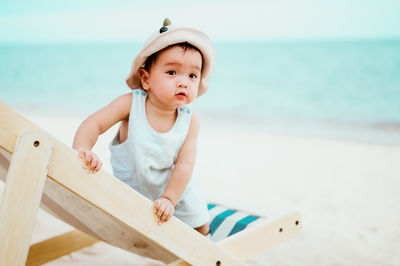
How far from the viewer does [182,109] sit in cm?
203

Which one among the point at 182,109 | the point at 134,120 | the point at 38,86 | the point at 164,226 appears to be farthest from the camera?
the point at 38,86

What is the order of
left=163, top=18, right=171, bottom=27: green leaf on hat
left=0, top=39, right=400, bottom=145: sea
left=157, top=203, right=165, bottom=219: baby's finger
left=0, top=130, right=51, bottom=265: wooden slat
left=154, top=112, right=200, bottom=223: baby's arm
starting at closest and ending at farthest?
left=0, top=130, right=51, bottom=265: wooden slat
left=157, top=203, right=165, bottom=219: baby's finger
left=154, top=112, right=200, bottom=223: baby's arm
left=163, top=18, right=171, bottom=27: green leaf on hat
left=0, top=39, right=400, bottom=145: sea

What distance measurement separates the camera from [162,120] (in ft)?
6.51

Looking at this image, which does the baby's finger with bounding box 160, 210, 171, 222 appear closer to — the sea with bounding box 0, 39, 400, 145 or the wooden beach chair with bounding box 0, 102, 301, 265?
the wooden beach chair with bounding box 0, 102, 301, 265

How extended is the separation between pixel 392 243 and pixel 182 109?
8.20 feet

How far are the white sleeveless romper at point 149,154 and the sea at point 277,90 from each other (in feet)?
24.5

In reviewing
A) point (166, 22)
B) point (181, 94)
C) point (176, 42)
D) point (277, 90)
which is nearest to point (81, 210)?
point (181, 94)

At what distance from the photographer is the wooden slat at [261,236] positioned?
181cm

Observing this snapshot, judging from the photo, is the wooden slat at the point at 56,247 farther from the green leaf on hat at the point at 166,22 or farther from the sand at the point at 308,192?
the green leaf on hat at the point at 166,22

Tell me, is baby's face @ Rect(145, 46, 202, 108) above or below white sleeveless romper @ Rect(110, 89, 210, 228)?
above

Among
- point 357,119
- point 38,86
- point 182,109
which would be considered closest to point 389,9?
point 357,119

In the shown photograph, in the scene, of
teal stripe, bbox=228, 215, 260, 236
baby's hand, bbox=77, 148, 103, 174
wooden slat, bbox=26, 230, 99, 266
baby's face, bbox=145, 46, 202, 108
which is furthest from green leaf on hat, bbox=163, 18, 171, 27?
wooden slat, bbox=26, 230, 99, 266

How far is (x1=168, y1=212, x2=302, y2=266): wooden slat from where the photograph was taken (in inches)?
71.4

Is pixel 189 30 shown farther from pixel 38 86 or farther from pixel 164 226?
pixel 38 86
